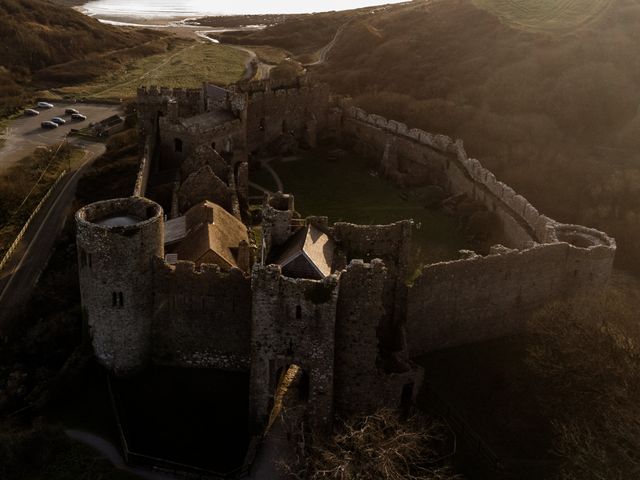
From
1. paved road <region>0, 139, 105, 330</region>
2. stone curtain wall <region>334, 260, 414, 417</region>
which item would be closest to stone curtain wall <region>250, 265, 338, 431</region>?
stone curtain wall <region>334, 260, 414, 417</region>

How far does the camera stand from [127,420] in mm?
28172

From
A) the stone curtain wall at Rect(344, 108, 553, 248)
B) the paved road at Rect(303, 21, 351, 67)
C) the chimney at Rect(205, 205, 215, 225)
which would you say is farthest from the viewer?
the paved road at Rect(303, 21, 351, 67)

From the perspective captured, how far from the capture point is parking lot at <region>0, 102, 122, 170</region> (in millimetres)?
71556

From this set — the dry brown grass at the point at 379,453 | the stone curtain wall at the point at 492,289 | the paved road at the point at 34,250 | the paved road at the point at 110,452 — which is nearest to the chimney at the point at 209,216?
the stone curtain wall at the point at 492,289

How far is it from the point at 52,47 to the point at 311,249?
104167mm

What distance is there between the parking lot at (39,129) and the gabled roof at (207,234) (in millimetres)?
35896

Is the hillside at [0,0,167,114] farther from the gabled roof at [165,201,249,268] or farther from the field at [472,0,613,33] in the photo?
the gabled roof at [165,201,249,268]

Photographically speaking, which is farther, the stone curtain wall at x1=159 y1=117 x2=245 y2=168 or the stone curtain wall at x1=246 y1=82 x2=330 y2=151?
the stone curtain wall at x1=246 y1=82 x2=330 y2=151

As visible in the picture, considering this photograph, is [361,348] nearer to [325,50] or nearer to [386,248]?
[386,248]

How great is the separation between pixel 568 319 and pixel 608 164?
27.8m

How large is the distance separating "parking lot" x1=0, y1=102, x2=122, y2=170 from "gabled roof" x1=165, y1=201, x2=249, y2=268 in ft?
118

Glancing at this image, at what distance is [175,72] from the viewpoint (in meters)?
109

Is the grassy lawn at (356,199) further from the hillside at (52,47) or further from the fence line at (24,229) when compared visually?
the hillside at (52,47)

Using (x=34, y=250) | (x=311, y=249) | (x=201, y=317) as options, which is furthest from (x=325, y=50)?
(x=311, y=249)
